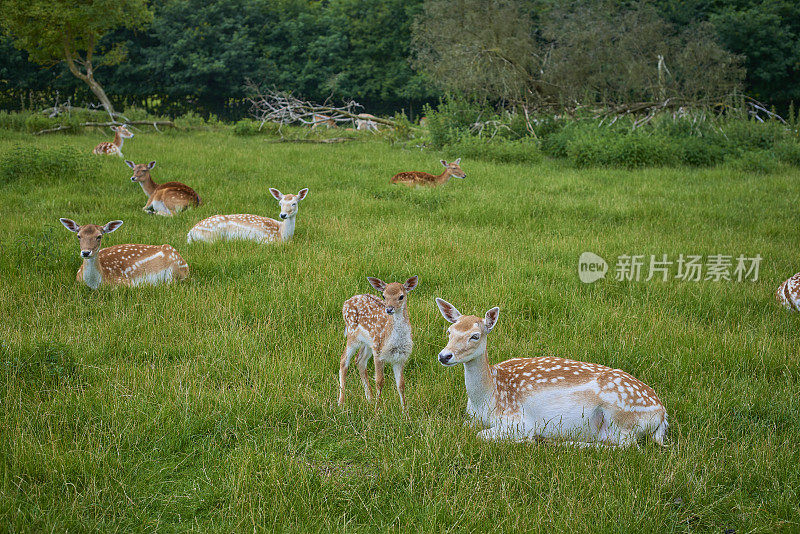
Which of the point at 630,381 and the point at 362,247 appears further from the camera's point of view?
the point at 362,247

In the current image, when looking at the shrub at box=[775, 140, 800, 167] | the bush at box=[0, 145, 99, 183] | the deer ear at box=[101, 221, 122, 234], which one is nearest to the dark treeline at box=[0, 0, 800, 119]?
the shrub at box=[775, 140, 800, 167]

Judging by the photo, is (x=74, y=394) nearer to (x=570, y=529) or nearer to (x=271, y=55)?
(x=570, y=529)

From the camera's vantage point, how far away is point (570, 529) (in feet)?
9.20

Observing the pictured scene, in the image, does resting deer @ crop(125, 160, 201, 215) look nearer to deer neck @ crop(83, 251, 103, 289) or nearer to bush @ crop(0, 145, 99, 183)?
bush @ crop(0, 145, 99, 183)

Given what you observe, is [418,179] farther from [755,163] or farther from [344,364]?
[755,163]

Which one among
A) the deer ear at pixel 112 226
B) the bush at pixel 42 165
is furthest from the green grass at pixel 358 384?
the bush at pixel 42 165

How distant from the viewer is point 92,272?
609cm

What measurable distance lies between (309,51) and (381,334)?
38781 mm

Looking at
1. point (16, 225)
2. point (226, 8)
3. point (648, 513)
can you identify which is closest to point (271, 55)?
Result: point (226, 8)

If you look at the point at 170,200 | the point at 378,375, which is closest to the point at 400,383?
the point at 378,375

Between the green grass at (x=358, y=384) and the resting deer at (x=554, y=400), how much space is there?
0.54 feet

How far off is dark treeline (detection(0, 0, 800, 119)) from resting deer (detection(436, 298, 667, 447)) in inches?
883

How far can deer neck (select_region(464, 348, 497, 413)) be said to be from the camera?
12.0 feet

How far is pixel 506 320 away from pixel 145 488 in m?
3.31
